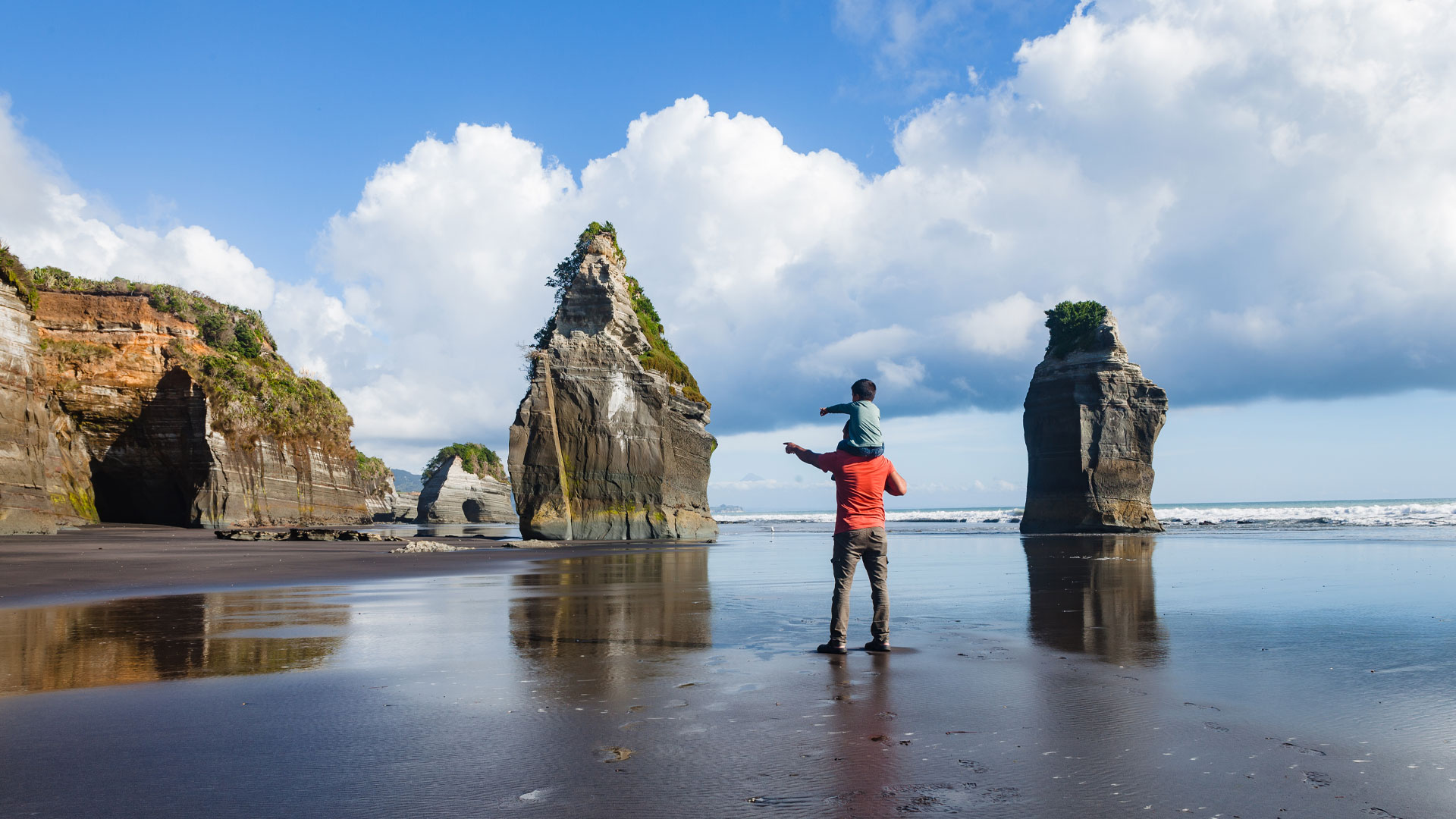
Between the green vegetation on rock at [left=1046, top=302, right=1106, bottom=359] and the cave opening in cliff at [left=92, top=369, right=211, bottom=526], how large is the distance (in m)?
47.5

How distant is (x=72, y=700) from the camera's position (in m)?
5.40

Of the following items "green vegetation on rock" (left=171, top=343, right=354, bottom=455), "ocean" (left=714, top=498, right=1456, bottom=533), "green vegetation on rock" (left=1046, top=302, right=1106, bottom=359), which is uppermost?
"green vegetation on rock" (left=1046, top=302, right=1106, bottom=359)

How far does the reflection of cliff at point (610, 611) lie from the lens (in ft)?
25.5

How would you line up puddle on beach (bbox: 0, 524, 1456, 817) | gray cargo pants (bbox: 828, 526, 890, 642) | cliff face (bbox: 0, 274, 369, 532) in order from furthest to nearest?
cliff face (bbox: 0, 274, 369, 532) → gray cargo pants (bbox: 828, 526, 890, 642) → puddle on beach (bbox: 0, 524, 1456, 817)

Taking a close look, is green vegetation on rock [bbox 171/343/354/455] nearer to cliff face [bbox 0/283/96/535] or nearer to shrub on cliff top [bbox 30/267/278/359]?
shrub on cliff top [bbox 30/267/278/359]

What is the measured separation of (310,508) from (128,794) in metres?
51.9

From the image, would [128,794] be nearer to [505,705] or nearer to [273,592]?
[505,705]

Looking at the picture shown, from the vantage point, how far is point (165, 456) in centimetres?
4209

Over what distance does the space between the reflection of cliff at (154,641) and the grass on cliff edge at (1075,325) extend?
49.1 m


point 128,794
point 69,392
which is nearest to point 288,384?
point 69,392

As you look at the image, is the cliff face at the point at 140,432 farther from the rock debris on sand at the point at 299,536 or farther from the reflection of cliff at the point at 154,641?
the reflection of cliff at the point at 154,641

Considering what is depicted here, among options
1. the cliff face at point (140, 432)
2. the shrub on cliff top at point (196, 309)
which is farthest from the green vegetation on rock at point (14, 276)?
the shrub on cliff top at point (196, 309)

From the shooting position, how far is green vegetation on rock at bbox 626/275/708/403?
41281mm

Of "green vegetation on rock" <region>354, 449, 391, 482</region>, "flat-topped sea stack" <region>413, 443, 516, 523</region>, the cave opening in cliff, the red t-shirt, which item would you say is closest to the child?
the red t-shirt
